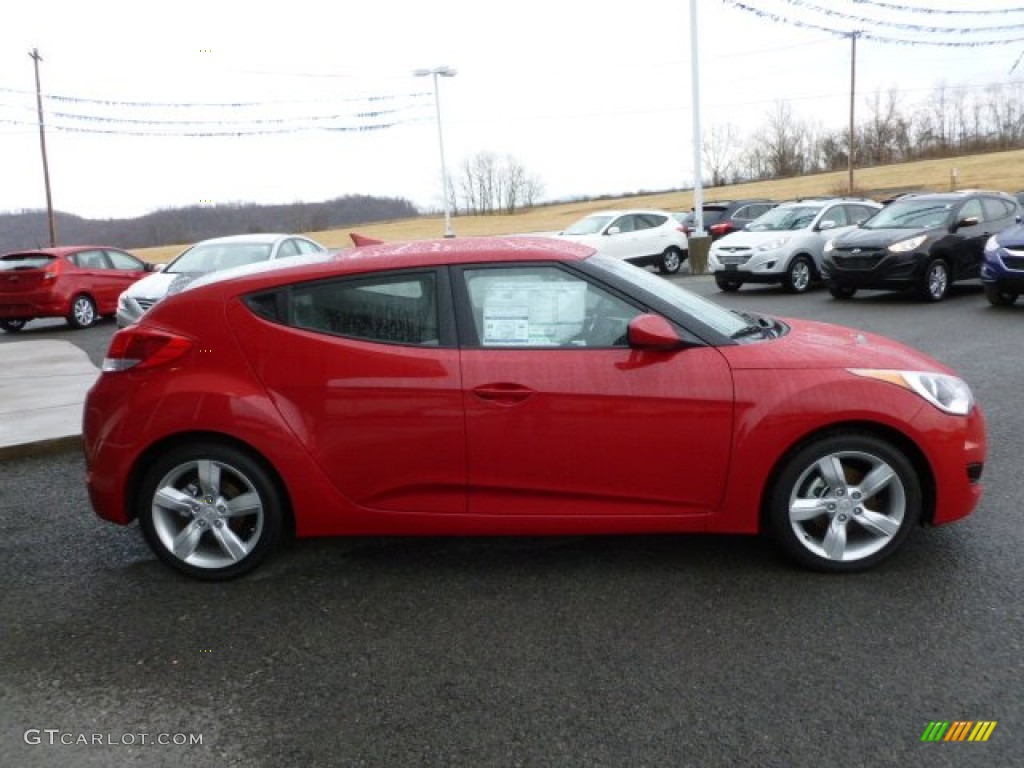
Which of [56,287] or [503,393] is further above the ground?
[56,287]

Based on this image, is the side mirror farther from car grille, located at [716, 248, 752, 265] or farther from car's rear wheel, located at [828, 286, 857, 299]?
car grille, located at [716, 248, 752, 265]

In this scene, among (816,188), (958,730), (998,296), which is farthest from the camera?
(816,188)

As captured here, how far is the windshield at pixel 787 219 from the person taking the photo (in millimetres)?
17000

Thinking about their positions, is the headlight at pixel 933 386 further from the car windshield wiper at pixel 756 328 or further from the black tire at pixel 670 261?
the black tire at pixel 670 261

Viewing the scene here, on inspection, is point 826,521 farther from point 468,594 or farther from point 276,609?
point 276,609

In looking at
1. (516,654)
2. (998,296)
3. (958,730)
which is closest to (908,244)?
(998,296)

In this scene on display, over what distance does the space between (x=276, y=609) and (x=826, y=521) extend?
2389 millimetres

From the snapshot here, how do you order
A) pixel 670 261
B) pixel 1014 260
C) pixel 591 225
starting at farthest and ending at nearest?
1. pixel 670 261
2. pixel 591 225
3. pixel 1014 260

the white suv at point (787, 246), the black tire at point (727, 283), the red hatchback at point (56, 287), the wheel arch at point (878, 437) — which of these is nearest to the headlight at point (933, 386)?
the wheel arch at point (878, 437)

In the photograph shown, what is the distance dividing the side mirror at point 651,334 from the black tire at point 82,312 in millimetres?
14950

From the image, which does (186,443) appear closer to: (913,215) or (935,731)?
(935,731)

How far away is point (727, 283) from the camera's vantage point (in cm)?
1691

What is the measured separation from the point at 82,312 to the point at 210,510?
14086mm

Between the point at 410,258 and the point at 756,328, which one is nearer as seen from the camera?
the point at 410,258
